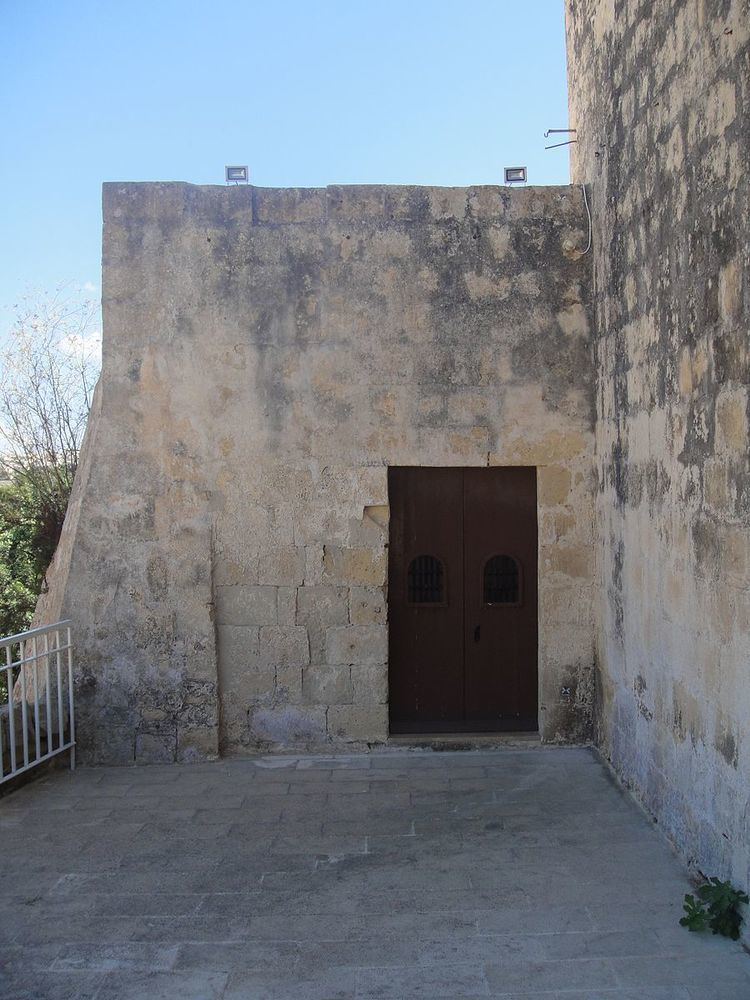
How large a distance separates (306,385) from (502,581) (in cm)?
187

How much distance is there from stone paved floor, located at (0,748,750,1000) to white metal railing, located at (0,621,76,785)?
0.73ft

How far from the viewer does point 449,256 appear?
18.6ft

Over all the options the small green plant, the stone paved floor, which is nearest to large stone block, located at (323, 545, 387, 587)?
the stone paved floor

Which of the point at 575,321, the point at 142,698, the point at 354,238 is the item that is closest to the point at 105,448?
the point at 142,698

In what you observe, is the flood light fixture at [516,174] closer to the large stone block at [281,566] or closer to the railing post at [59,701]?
the large stone block at [281,566]

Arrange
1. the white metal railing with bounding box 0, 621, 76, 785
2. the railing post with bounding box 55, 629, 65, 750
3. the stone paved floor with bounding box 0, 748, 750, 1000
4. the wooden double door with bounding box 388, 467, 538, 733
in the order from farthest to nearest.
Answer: the wooden double door with bounding box 388, 467, 538, 733 < the railing post with bounding box 55, 629, 65, 750 < the white metal railing with bounding box 0, 621, 76, 785 < the stone paved floor with bounding box 0, 748, 750, 1000

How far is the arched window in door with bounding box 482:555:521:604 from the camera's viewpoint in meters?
5.87

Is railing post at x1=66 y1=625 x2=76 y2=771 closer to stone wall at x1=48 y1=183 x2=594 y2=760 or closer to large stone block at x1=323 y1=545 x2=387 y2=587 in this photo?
stone wall at x1=48 y1=183 x2=594 y2=760

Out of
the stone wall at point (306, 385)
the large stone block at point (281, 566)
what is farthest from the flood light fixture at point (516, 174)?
the large stone block at point (281, 566)

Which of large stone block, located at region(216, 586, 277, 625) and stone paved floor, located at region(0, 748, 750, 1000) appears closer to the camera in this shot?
stone paved floor, located at region(0, 748, 750, 1000)

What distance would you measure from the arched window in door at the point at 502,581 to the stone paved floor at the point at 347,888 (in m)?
1.08

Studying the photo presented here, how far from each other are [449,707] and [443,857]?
1.79 m

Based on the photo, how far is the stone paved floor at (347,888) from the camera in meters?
3.13

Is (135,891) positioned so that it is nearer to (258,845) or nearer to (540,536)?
(258,845)
